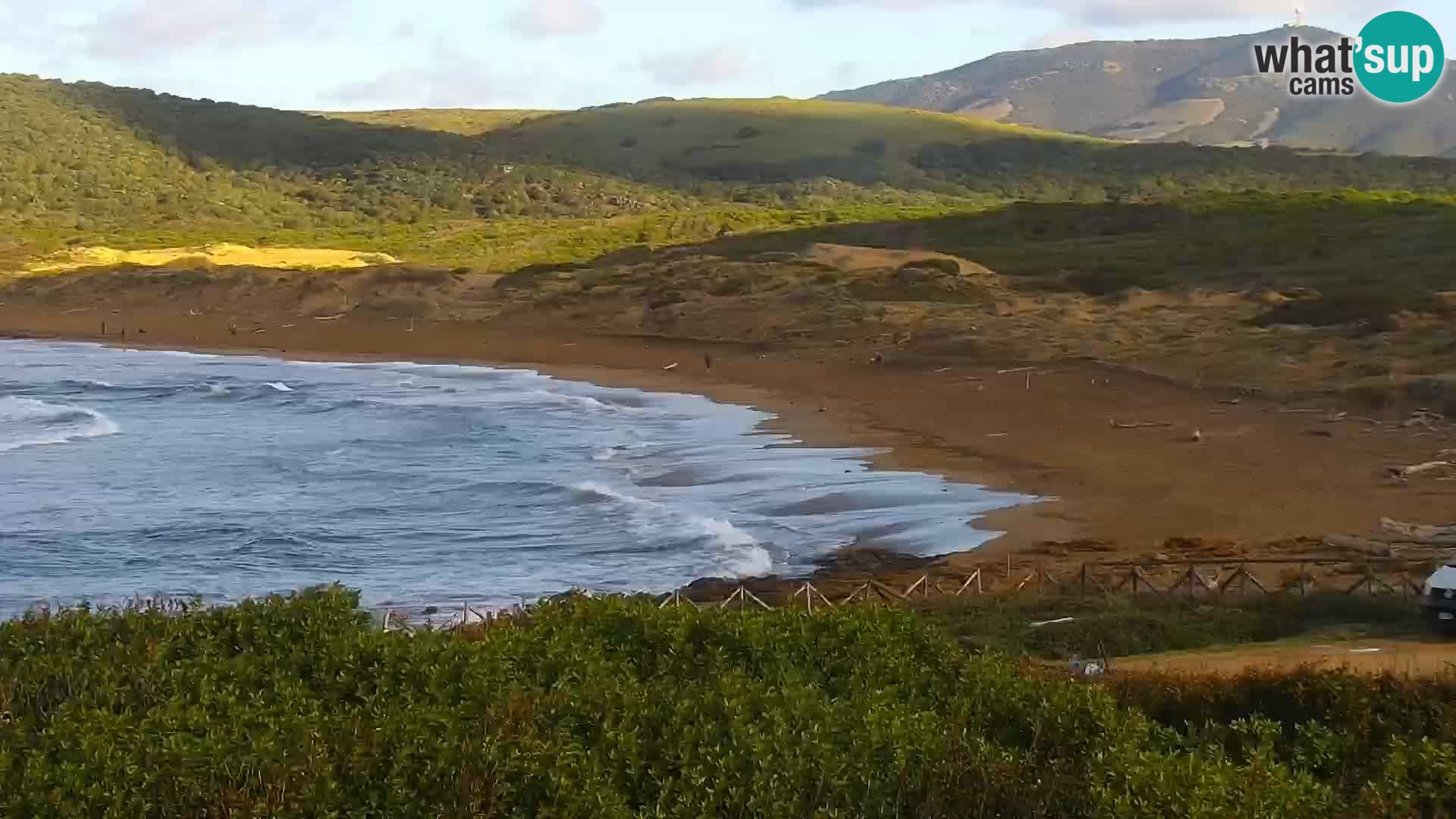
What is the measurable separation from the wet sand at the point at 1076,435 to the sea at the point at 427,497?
4.03 ft

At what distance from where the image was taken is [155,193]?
9019 cm

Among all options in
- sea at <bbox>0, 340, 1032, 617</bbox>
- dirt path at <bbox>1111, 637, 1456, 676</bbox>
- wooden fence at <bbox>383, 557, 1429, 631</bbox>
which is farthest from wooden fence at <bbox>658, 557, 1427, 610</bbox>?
sea at <bbox>0, 340, 1032, 617</bbox>

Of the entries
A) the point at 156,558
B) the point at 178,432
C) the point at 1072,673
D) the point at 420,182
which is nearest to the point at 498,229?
the point at 420,182

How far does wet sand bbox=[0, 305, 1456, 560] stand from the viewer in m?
21.1

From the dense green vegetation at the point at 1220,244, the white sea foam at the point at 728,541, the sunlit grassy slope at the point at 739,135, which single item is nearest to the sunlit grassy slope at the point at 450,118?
the sunlit grassy slope at the point at 739,135

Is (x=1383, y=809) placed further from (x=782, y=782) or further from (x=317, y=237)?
(x=317, y=237)

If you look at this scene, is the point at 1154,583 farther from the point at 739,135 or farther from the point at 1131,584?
the point at 739,135

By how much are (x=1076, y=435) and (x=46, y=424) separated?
22330 mm

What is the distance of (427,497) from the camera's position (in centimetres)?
2552

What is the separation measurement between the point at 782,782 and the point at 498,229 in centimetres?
7398

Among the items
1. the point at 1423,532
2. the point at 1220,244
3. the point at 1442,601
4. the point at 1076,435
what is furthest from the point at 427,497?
the point at 1220,244

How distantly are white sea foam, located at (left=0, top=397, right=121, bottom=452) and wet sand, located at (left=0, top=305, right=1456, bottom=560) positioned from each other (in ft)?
41.1

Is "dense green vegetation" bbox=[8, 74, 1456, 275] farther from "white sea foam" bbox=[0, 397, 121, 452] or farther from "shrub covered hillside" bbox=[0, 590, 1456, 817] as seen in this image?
"shrub covered hillside" bbox=[0, 590, 1456, 817]

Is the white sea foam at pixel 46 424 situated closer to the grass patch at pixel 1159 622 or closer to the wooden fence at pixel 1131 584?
the wooden fence at pixel 1131 584
